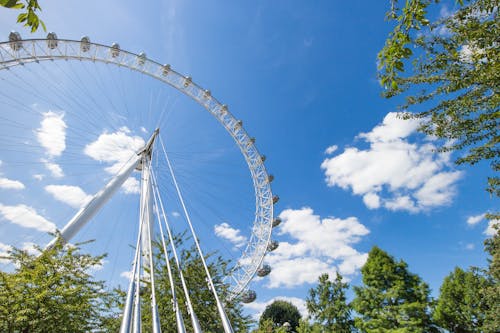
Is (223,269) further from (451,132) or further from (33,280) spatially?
(451,132)

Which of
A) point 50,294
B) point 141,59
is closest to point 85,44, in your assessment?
point 141,59

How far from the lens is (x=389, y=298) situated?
2211 centimetres

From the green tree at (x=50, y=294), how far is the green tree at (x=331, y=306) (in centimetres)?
1407

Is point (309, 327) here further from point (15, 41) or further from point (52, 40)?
point (15, 41)

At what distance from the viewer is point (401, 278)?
23984 mm

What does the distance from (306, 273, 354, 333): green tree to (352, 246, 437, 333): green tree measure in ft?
4.89

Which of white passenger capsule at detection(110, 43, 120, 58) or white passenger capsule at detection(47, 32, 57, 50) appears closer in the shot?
white passenger capsule at detection(47, 32, 57, 50)

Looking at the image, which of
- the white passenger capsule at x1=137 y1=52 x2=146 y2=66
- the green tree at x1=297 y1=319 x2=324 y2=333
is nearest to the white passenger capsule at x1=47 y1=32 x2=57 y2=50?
the white passenger capsule at x1=137 y1=52 x2=146 y2=66

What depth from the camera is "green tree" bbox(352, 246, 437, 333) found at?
20.6m

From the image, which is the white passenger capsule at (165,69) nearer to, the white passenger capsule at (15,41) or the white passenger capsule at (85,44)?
the white passenger capsule at (85,44)

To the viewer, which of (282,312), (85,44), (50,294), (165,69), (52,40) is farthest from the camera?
(282,312)

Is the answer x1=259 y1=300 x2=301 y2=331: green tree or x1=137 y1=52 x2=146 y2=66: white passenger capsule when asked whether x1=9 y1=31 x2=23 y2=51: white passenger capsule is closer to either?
x1=137 y1=52 x2=146 y2=66: white passenger capsule

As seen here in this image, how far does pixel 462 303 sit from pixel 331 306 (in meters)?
21.1

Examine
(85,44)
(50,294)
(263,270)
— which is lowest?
(50,294)
